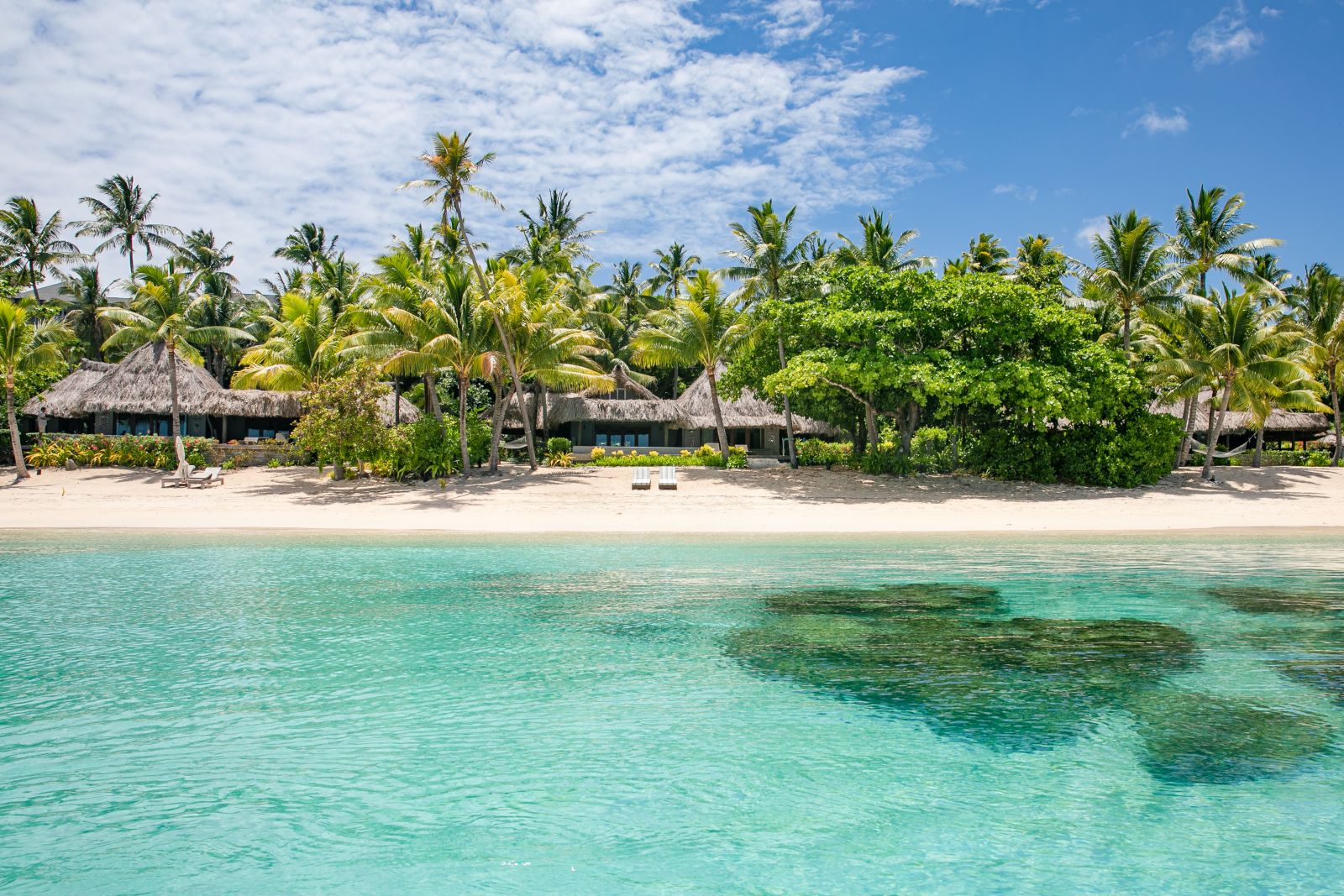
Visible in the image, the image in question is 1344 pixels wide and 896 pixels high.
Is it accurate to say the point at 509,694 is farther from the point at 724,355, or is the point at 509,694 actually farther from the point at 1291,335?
the point at 1291,335

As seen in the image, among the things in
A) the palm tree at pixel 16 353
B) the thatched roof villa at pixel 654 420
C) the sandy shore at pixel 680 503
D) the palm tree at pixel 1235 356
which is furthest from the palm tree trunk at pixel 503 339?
the palm tree at pixel 1235 356

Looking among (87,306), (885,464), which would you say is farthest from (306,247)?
(885,464)

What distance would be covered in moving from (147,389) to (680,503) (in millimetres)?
20855

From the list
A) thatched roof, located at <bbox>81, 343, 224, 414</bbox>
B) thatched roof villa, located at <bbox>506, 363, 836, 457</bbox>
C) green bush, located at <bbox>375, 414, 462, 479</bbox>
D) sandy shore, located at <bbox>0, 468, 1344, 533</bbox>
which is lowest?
sandy shore, located at <bbox>0, 468, 1344, 533</bbox>

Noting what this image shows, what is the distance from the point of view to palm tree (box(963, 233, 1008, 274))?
34062 mm

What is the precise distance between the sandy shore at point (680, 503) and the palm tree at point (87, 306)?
20.3m

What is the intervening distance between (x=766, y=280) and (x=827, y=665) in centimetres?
2295

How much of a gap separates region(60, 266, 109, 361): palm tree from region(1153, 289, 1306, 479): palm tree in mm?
47855

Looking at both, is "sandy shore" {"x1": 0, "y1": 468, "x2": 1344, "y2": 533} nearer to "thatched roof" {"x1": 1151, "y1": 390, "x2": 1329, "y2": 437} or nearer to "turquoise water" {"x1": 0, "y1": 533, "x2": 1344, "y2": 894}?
"turquoise water" {"x1": 0, "y1": 533, "x2": 1344, "y2": 894}

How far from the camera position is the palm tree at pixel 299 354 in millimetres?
26750

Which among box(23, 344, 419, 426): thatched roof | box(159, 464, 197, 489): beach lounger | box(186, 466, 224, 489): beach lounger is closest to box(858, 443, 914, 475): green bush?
box(23, 344, 419, 426): thatched roof

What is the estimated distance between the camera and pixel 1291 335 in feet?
82.9

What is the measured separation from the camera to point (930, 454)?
90.3ft

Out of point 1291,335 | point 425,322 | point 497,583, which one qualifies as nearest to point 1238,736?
point 497,583
